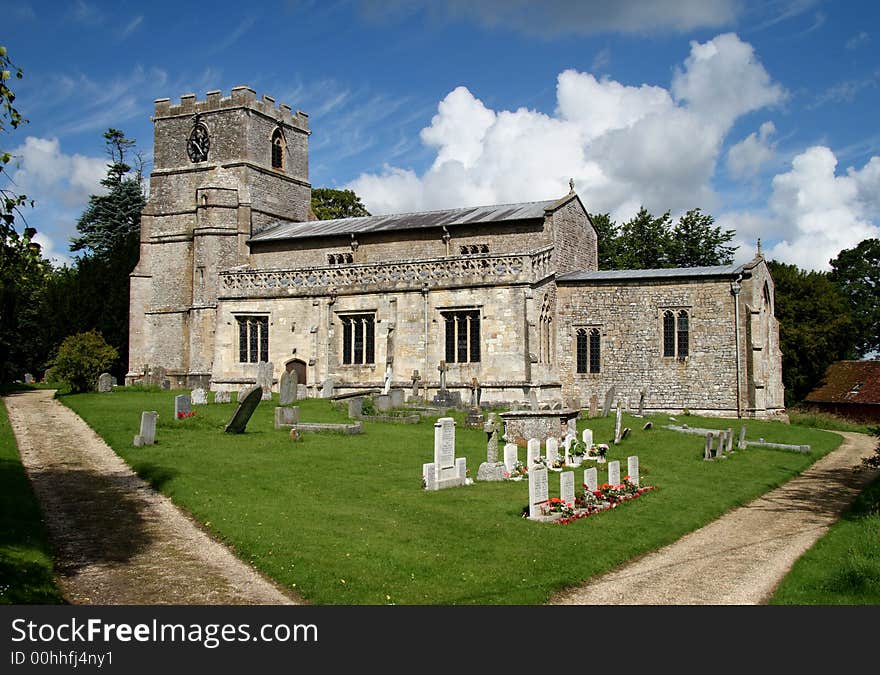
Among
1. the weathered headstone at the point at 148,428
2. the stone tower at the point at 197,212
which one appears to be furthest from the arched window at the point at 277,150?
the weathered headstone at the point at 148,428

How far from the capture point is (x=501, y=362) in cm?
3238

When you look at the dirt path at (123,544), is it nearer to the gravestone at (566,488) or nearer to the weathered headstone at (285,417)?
the weathered headstone at (285,417)

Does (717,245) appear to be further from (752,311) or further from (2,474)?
(2,474)

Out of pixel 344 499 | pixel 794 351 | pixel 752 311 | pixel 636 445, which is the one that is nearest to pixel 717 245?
pixel 794 351

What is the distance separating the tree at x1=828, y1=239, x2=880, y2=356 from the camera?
59469 mm

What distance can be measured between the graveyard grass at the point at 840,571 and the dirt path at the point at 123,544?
6.18 metres

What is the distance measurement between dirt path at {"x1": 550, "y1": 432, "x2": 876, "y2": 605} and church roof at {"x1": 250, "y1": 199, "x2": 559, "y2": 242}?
21603 millimetres

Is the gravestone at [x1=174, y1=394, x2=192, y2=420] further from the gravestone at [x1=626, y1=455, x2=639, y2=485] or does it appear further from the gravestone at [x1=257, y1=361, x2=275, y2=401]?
the gravestone at [x1=626, y1=455, x2=639, y2=485]

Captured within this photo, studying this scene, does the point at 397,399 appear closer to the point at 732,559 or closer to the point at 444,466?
the point at 444,466

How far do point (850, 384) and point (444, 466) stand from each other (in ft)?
113

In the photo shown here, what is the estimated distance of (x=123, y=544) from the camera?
11109 millimetres

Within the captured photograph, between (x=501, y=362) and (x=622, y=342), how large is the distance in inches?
224

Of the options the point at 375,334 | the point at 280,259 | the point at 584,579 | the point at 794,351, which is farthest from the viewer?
the point at 794,351

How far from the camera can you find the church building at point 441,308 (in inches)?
1284
